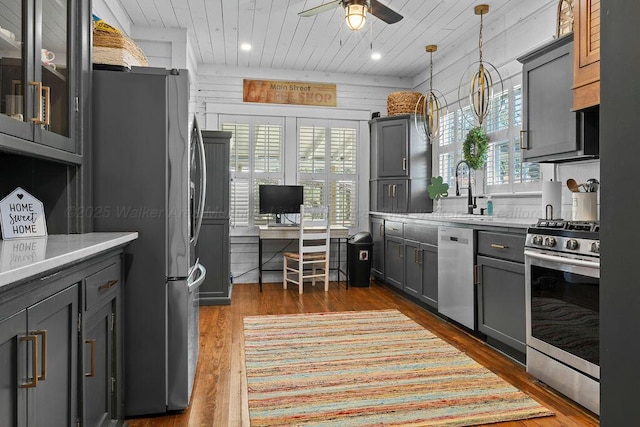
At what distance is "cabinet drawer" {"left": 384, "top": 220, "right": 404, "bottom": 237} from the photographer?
5018mm

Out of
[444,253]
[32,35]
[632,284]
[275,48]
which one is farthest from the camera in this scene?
[275,48]

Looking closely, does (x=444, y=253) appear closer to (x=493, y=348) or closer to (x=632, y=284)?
(x=493, y=348)

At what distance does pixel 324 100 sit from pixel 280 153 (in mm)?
984

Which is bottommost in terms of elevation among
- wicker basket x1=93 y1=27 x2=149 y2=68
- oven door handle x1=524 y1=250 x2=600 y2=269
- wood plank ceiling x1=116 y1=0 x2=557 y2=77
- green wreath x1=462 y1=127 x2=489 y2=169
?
oven door handle x1=524 y1=250 x2=600 y2=269

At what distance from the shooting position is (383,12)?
3395mm

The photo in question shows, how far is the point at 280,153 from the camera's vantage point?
6.03 metres

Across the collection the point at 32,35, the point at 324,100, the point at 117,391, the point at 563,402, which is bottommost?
the point at 563,402

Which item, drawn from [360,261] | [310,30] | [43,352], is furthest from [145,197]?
[360,261]

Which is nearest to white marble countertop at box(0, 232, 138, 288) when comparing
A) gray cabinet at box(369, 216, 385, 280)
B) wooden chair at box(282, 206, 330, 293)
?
wooden chair at box(282, 206, 330, 293)

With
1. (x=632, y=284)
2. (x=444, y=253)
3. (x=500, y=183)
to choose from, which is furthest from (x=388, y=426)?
(x=500, y=183)

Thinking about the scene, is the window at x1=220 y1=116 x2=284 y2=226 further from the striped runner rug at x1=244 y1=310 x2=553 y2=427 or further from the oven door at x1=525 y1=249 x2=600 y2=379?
the oven door at x1=525 y1=249 x2=600 y2=379

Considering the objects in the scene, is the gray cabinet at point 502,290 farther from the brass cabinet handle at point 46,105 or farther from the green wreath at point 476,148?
the brass cabinet handle at point 46,105

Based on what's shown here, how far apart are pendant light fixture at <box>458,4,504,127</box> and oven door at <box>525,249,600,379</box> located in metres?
1.35

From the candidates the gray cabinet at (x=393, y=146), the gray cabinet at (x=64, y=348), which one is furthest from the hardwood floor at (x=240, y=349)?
the gray cabinet at (x=393, y=146)
